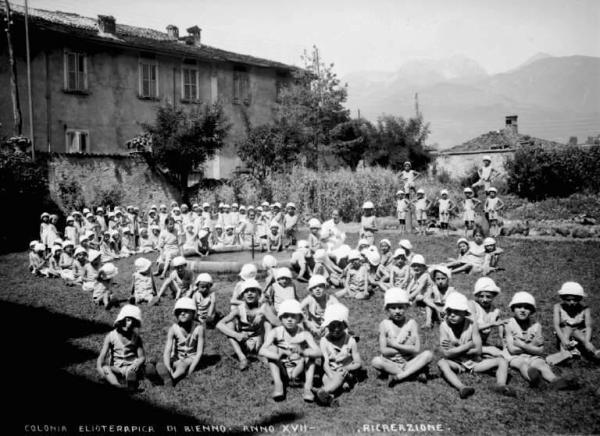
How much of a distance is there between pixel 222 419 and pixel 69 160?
19.0m

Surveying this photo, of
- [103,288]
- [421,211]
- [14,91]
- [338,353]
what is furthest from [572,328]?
[14,91]

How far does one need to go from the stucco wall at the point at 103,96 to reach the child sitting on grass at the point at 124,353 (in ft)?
70.3

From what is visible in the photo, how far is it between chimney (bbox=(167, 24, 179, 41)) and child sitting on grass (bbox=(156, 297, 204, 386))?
101ft

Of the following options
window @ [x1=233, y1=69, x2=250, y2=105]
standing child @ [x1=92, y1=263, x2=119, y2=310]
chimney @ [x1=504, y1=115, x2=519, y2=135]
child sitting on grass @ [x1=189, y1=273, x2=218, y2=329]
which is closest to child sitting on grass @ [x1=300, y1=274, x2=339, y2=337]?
child sitting on grass @ [x1=189, y1=273, x2=218, y2=329]

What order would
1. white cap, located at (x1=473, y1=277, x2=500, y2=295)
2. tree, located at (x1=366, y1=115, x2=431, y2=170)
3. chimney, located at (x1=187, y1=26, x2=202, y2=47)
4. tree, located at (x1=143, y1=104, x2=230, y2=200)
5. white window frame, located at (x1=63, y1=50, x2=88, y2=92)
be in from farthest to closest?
1. tree, located at (x1=366, y1=115, x2=431, y2=170)
2. chimney, located at (x1=187, y1=26, x2=202, y2=47)
3. white window frame, located at (x1=63, y1=50, x2=88, y2=92)
4. tree, located at (x1=143, y1=104, x2=230, y2=200)
5. white cap, located at (x1=473, y1=277, x2=500, y2=295)

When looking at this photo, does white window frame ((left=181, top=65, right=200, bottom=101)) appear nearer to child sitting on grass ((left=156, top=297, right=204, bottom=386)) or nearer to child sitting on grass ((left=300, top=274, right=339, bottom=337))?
child sitting on grass ((left=300, top=274, right=339, bottom=337))

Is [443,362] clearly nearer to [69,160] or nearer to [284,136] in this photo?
[69,160]

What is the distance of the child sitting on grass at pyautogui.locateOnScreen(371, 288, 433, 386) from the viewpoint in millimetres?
6207

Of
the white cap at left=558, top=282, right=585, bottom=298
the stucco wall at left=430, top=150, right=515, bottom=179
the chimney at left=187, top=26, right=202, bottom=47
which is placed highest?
the chimney at left=187, top=26, right=202, bottom=47

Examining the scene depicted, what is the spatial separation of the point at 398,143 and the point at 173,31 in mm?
18399

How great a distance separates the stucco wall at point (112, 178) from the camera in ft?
70.3

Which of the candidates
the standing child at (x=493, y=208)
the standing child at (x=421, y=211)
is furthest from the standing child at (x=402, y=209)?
the standing child at (x=493, y=208)

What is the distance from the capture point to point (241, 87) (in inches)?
1283

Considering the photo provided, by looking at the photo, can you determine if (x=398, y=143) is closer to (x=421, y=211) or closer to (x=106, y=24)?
(x=106, y=24)
